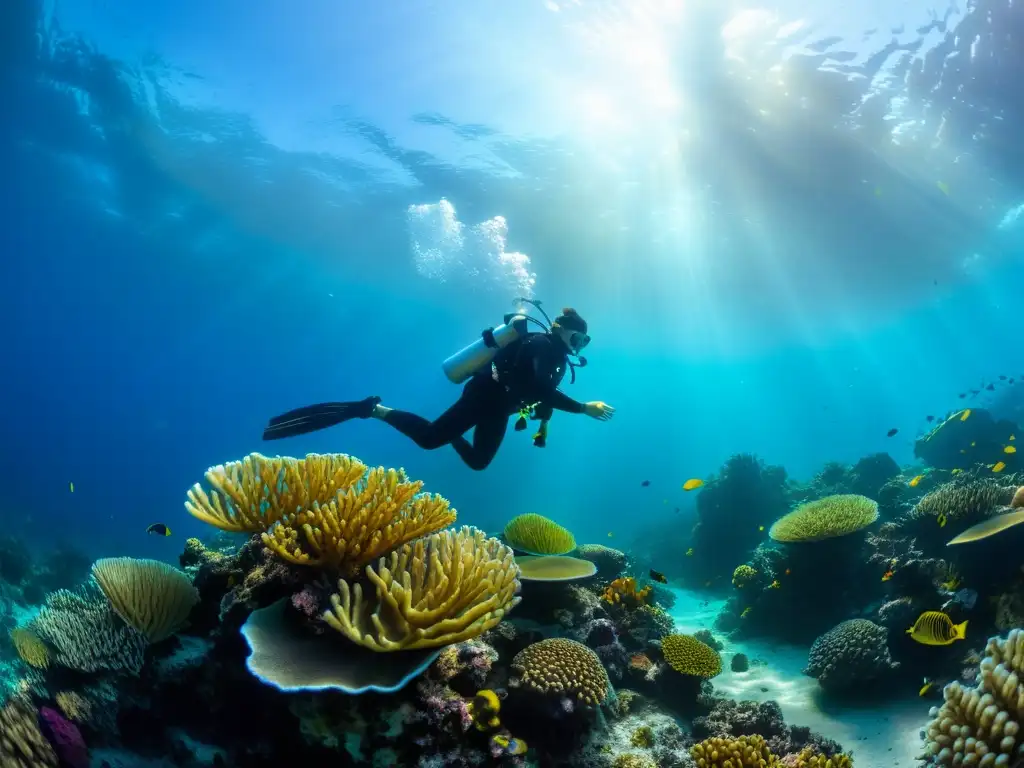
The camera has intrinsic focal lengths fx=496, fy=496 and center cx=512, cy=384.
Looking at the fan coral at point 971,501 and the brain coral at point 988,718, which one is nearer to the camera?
the brain coral at point 988,718

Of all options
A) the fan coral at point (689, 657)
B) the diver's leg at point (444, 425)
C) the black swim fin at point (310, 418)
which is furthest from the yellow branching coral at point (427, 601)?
the diver's leg at point (444, 425)

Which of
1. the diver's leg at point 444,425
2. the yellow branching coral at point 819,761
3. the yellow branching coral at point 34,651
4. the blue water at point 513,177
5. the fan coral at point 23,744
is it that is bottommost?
the fan coral at point 23,744

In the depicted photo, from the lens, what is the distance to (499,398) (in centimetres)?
771

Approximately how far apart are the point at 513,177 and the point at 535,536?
23.5 m

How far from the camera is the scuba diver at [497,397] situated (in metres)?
7.08

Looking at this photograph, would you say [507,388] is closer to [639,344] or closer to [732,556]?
[732,556]

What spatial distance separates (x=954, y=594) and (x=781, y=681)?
257 centimetres

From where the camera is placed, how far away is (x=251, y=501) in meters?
3.65

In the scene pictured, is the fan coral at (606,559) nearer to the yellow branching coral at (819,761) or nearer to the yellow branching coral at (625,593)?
the yellow branching coral at (625,593)

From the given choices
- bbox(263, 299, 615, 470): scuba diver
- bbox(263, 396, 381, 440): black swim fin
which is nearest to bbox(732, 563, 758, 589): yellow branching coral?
bbox(263, 299, 615, 470): scuba diver

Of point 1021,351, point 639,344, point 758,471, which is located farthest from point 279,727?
point 1021,351

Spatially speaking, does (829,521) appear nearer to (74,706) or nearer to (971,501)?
(971,501)

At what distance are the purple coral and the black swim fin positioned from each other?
3499 millimetres

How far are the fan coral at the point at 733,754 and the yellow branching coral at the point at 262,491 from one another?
11.9ft
